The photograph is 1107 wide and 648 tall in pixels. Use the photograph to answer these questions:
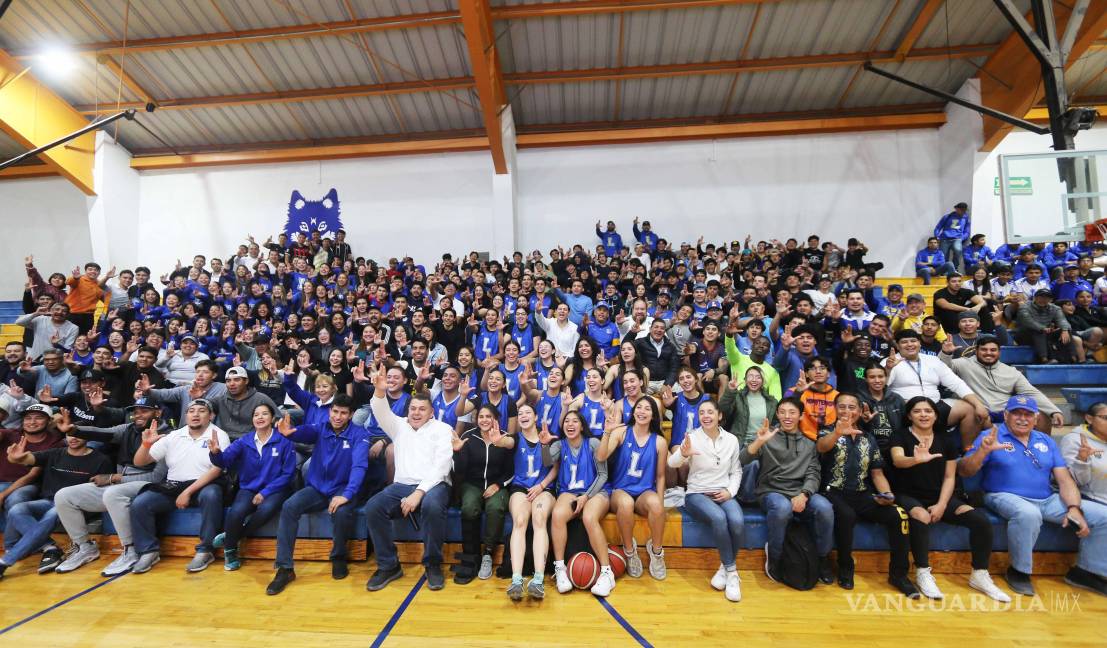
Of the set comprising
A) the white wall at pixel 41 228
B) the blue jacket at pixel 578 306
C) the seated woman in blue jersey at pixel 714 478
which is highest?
the white wall at pixel 41 228

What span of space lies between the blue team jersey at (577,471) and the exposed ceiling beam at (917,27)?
1091 centimetres

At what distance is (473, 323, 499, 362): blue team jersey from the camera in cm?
690

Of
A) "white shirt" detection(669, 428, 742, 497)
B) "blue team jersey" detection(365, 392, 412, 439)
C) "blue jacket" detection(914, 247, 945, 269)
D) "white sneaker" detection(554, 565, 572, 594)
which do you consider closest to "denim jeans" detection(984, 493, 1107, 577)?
"white shirt" detection(669, 428, 742, 497)

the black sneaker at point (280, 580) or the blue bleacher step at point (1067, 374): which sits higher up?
the blue bleacher step at point (1067, 374)

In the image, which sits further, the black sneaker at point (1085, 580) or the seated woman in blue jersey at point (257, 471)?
the seated woman in blue jersey at point (257, 471)

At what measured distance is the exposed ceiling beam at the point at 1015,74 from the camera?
8875 mm

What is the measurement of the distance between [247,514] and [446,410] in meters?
1.86

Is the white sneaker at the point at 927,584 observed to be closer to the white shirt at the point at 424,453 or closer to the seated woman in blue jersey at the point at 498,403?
the seated woman in blue jersey at the point at 498,403

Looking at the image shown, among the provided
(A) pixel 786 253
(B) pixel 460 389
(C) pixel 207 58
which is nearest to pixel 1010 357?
(A) pixel 786 253

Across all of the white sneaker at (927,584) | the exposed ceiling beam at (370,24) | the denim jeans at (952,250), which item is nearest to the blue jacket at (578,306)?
the white sneaker at (927,584)

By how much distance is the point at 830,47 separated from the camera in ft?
34.3

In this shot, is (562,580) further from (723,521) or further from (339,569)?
(339,569)

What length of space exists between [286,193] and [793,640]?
563 inches

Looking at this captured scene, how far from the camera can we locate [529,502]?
402 cm
